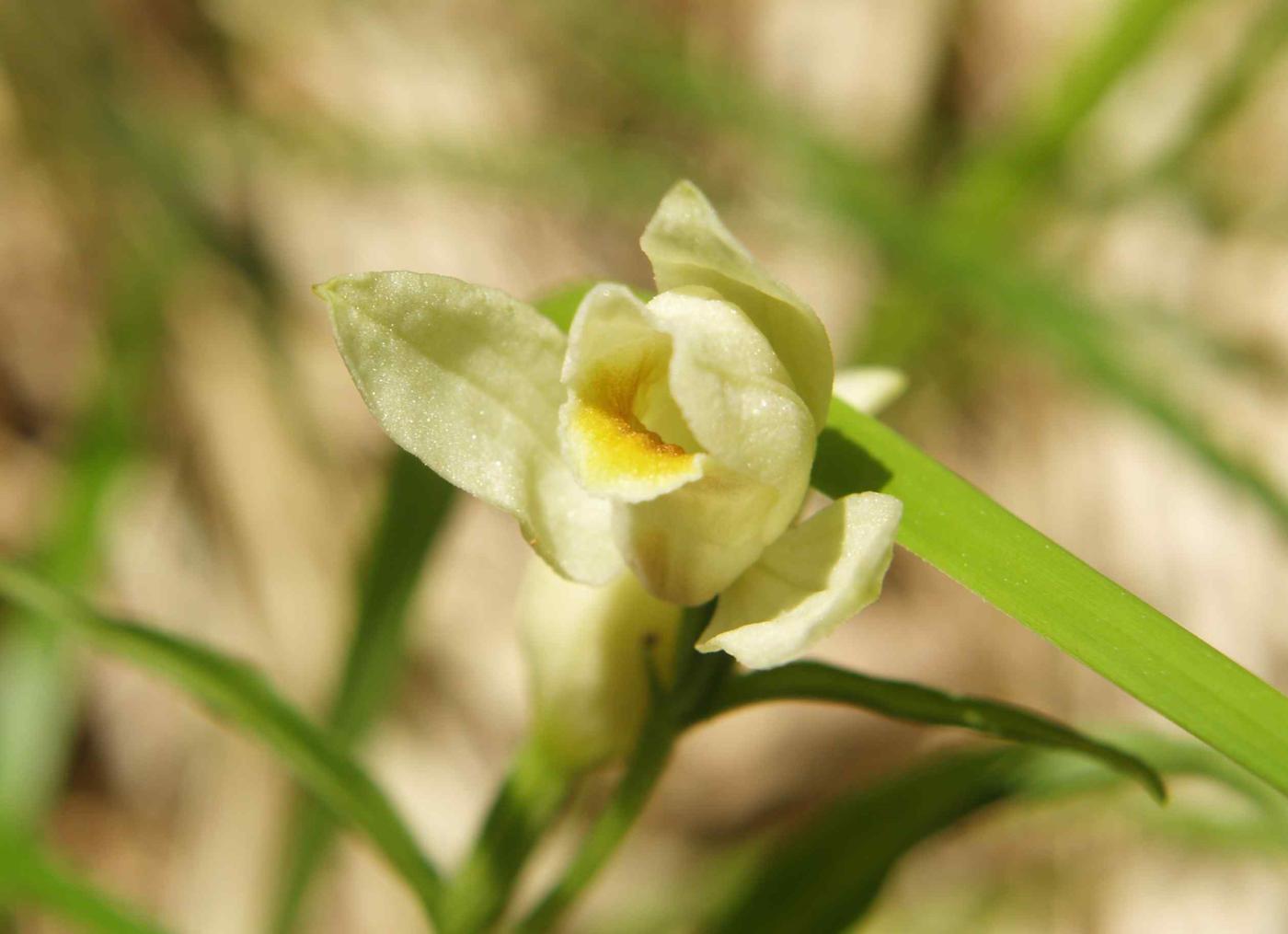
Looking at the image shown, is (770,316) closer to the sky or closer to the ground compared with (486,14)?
closer to the ground

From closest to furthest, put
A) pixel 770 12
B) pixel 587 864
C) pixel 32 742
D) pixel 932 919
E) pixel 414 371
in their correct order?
pixel 414 371 → pixel 587 864 → pixel 32 742 → pixel 932 919 → pixel 770 12

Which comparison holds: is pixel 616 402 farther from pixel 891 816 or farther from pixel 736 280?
pixel 891 816

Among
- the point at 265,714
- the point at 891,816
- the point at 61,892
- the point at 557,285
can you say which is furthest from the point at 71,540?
the point at 891,816

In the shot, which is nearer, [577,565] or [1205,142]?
[577,565]

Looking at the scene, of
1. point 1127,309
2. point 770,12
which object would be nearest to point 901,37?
point 770,12

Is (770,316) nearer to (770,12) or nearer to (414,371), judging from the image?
(414,371)

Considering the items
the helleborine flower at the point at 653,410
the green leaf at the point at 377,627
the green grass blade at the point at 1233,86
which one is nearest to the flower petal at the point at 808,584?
the helleborine flower at the point at 653,410

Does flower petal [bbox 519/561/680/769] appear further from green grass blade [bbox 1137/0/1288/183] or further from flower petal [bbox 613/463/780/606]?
green grass blade [bbox 1137/0/1288/183]
